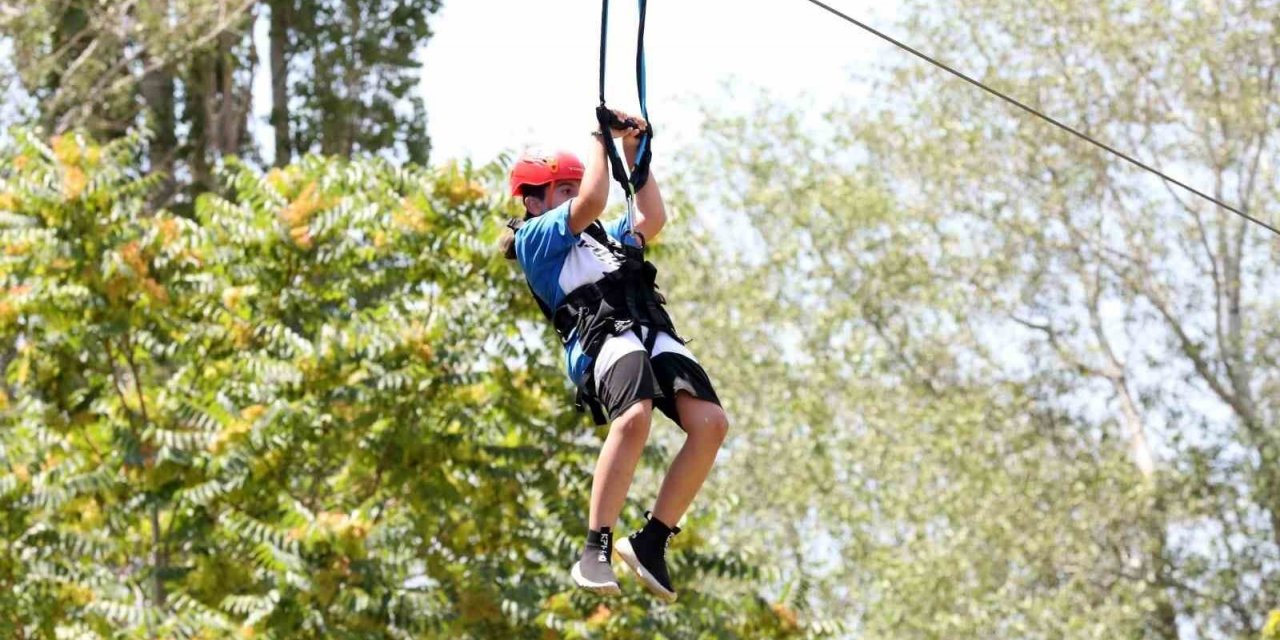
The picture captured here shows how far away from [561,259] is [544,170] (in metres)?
0.31

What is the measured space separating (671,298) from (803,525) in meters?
3.57

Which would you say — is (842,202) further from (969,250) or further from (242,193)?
(242,193)

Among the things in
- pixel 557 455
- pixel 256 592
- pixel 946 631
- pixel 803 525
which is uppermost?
pixel 803 525

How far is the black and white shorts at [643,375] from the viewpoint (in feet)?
17.0

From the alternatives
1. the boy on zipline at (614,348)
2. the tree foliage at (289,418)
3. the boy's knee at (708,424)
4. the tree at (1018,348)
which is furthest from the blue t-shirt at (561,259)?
the tree at (1018,348)

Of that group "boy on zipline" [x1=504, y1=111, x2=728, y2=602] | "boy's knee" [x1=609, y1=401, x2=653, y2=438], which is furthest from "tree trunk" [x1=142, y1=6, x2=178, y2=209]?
"boy's knee" [x1=609, y1=401, x2=653, y2=438]

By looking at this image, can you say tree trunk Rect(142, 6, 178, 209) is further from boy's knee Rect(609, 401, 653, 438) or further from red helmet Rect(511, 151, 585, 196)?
boy's knee Rect(609, 401, 653, 438)

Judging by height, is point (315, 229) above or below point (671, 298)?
below

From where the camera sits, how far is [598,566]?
17.0ft

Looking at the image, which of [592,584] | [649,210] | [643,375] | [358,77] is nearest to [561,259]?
[649,210]

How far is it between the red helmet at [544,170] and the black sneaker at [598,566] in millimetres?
1091

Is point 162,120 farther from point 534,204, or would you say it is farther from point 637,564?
point 637,564

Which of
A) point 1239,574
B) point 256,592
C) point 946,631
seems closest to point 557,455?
point 256,592

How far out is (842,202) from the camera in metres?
24.3
